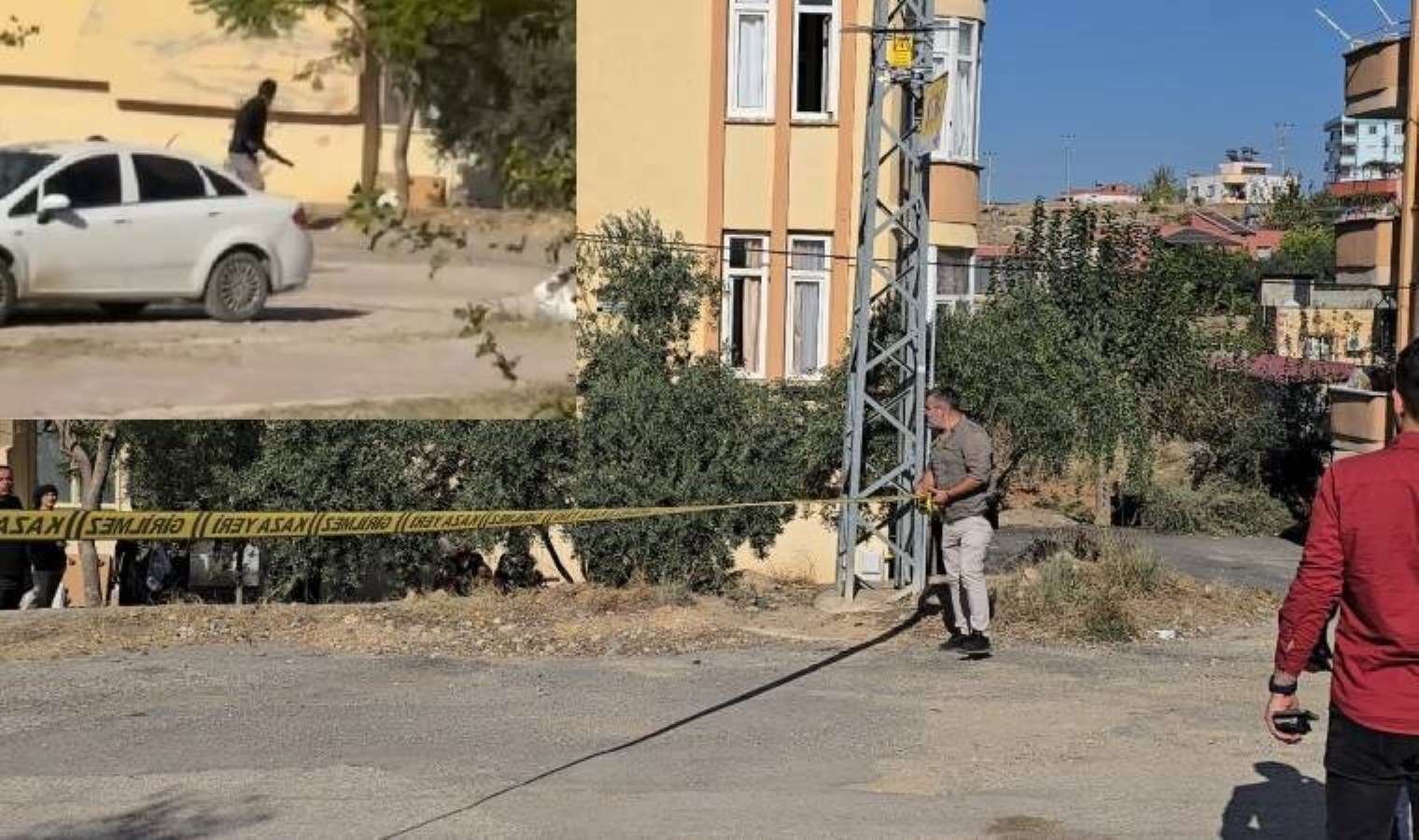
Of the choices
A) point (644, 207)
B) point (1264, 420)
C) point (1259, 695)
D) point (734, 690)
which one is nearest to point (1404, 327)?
point (1264, 420)

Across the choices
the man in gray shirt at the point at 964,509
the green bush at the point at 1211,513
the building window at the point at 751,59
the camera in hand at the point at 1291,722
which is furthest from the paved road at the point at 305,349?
the green bush at the point at 1211,513

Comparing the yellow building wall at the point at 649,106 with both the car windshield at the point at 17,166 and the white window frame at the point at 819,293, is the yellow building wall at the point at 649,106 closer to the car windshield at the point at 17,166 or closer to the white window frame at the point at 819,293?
the white window frame at the point at 819,293

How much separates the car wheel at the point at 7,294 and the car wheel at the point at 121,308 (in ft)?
1.87

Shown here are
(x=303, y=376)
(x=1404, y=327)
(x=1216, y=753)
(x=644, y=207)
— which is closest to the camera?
(x=1216, y=753)

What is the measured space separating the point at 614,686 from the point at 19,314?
5123mm

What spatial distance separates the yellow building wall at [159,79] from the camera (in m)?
11.8

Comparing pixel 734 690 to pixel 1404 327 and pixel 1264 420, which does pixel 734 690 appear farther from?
pixel 1264 420

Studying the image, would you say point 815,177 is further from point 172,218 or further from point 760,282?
point 172,218

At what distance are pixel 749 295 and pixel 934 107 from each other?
19.0 feet

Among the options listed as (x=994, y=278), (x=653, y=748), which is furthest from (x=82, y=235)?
(x=994, y=278)

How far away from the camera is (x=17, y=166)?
11492 millimetres

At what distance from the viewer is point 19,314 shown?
11477 mm

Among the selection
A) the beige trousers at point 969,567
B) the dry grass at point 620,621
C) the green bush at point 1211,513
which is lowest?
the green bush at point 1211,513

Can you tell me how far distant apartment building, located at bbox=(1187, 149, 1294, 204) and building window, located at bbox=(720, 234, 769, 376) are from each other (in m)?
110
